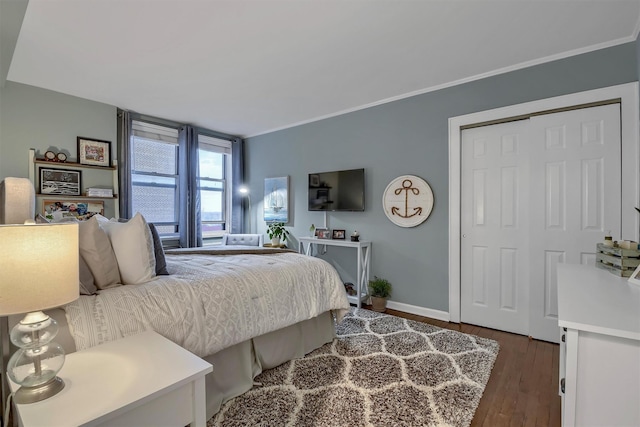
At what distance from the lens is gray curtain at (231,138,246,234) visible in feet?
17.3

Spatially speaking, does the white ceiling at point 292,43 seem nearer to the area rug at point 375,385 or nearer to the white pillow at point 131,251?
the white pillow at point 131,251

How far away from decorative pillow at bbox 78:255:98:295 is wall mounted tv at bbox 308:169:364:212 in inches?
114

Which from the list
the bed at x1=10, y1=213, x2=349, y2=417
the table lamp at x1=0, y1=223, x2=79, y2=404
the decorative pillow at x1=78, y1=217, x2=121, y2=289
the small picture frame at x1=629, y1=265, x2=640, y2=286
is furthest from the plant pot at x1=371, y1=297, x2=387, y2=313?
the table lamp at x1=0, y1=223, x2=79, y2=404

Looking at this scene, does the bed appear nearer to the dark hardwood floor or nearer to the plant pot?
the plant pot

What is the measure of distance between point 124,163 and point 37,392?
3.66m

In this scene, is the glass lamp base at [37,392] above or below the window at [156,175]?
below

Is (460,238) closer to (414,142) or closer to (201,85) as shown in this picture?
(414,142)

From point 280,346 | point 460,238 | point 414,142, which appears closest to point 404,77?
point 414,142

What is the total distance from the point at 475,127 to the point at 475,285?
1.64 metres

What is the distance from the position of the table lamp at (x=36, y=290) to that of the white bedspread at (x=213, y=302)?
0.34m

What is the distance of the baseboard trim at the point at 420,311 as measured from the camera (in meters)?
3.30

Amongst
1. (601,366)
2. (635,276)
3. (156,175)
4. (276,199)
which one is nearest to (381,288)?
(276,199)

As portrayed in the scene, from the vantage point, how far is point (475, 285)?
3.16 meters

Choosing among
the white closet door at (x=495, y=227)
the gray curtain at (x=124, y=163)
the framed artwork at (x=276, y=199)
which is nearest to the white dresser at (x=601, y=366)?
the white closet door at (x=495, y=227)
